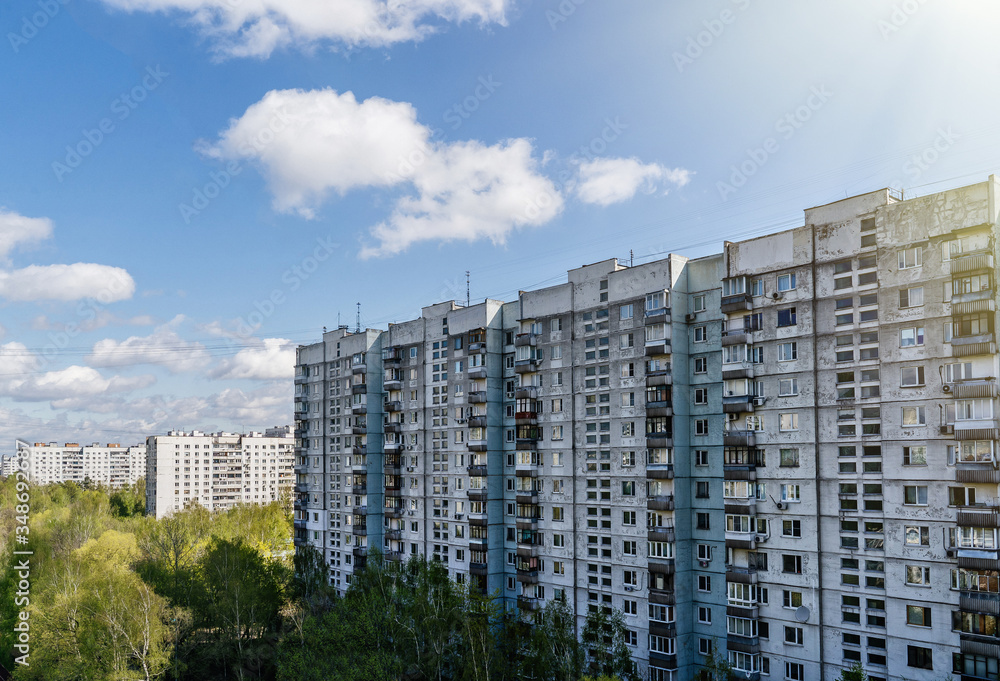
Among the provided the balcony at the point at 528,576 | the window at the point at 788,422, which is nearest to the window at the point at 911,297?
the window at the point at 788,422

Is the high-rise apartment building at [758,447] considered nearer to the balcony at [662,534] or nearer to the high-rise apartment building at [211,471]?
the balcony at [662,534]

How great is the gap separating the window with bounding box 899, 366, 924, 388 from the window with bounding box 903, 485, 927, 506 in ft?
19.1

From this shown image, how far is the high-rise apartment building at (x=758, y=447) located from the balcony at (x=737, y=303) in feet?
0.40

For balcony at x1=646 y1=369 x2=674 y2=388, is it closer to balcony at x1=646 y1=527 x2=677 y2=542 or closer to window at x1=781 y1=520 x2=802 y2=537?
balcony at x1=646 y1=527 x2=677 y2=542

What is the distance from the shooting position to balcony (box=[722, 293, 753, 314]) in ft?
153

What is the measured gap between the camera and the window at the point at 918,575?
38.9m

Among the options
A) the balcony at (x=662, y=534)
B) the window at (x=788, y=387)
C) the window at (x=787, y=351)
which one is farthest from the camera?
the balcony at (x=662, y=534)

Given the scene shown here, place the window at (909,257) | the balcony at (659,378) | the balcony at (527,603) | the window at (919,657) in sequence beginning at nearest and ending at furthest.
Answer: the window at (919,657) < the window at (909,257) < the balcony at (659,378) < the balcony at (527,603)

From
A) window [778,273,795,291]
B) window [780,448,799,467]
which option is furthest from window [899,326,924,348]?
window [780,448,799,467]

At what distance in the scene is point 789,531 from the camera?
145ft

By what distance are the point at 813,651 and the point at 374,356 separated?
176ft

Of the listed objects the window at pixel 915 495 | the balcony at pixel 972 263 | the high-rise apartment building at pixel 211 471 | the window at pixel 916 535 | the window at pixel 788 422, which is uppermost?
the balcony at pixel 972 263

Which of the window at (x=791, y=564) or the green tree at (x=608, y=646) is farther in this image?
the green tree at (x=608, y=646)

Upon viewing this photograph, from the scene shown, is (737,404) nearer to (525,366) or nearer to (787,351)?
(787,351)
